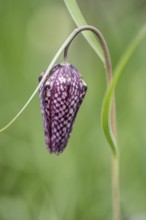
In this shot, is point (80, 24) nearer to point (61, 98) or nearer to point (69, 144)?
point (61, 98)

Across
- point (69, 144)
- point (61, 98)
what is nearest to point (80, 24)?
point (61, 98)

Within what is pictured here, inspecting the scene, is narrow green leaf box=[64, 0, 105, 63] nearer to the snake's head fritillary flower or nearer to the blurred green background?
the snake's head fritillary flower

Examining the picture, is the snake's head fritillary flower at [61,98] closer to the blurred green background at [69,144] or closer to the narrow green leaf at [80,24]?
the narrow green leaf at [80,24]

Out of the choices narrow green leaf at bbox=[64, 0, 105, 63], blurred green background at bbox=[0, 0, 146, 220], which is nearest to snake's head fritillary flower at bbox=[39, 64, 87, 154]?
narrow green leaf at bbox=[64, 0, 105, 63]

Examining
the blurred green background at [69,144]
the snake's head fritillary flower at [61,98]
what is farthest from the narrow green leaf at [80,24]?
the blurred green background at [69,144]

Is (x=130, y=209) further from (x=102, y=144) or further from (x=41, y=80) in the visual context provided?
(x=41, y=80)

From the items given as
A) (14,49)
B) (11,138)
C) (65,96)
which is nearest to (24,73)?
(14,49)
